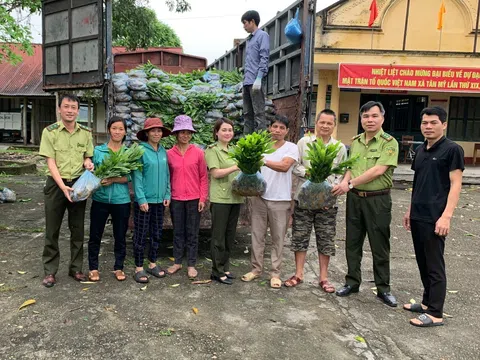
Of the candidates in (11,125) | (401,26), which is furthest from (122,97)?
(11,125)

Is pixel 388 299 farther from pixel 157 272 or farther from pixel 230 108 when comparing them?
pixel 230 108

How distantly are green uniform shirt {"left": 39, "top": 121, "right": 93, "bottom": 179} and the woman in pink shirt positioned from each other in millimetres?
798

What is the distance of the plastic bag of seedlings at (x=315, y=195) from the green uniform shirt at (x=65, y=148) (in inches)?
78.8

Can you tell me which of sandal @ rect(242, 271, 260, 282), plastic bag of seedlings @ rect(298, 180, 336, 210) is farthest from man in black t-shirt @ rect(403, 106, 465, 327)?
sandal @ rect(242, 271, 260, 282)

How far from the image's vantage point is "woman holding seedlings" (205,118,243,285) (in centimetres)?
379

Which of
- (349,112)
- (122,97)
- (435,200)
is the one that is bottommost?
(435,200)

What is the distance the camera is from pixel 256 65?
16.7 ft

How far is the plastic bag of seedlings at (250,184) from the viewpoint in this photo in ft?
11.6

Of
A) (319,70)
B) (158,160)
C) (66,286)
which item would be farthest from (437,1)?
(66,286)

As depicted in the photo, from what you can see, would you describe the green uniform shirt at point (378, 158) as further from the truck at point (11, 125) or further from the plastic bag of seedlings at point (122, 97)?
the truck at point (11, 125)

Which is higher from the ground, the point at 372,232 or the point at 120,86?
the point at 120,86

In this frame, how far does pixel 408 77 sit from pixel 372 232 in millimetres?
8779

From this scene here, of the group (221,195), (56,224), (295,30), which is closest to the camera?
(56,224)

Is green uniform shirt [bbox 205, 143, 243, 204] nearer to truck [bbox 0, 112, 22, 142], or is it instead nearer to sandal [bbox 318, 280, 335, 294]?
sandal [bbox 318, 280, 335, 294]
